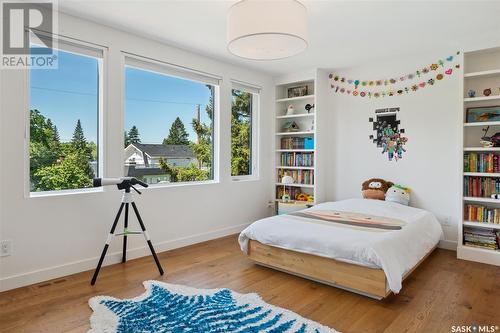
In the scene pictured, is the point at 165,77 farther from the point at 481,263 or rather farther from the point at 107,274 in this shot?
the point at 481,263

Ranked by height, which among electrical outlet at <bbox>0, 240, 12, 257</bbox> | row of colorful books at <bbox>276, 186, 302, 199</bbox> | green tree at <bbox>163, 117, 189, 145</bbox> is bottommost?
electrical outlet at <bbox>0, 240, 12, 257</bbox>

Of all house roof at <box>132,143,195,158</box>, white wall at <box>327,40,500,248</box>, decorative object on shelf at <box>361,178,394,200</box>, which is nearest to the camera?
house roof at <box>132,143,195,158</box>

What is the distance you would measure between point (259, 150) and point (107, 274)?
282 cm

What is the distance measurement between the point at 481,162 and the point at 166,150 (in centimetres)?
362

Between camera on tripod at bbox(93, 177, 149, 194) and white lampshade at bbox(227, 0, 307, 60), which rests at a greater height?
white lampshade at bbox(227, 0, 307, 60)

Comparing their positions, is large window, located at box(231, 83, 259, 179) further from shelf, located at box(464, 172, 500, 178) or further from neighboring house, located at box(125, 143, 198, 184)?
shelf, located at box(464, 172, 500, 178)

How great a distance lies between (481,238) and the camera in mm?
3461

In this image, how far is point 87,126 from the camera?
3.24 metres

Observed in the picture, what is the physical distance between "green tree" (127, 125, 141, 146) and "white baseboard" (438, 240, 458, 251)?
12.7 feet

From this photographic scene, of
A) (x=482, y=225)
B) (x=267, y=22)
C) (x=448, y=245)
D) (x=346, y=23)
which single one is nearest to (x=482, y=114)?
(x=482, y=225)

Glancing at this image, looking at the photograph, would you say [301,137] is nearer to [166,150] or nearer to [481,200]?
[166,150]

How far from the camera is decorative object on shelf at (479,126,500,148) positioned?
336 cm

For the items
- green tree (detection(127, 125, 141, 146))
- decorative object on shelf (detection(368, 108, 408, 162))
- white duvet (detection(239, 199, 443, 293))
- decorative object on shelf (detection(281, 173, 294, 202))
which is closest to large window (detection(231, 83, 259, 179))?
decorative object on shelf (detection(281, 173, 294, 202))

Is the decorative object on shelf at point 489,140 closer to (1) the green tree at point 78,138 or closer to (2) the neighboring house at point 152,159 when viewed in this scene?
(2) the neighboring house at point 152,159
